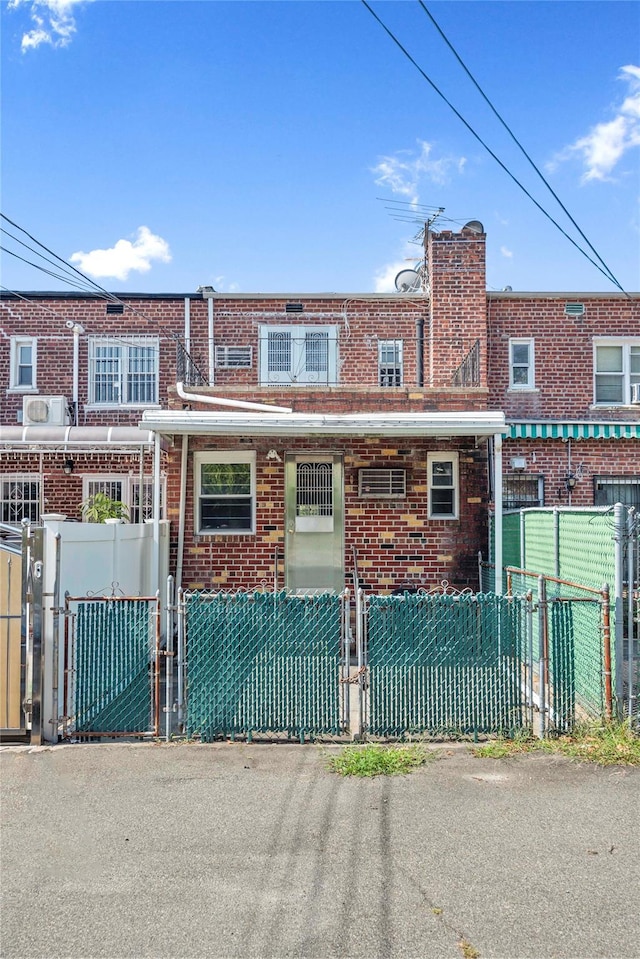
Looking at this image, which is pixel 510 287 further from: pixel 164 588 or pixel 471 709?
pixel 471 709

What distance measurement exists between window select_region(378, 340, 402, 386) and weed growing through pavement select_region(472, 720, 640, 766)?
9332mm

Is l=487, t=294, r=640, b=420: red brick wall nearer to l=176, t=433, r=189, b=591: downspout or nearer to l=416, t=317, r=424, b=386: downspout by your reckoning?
l=416, t=317, r=424, b=386: downspout

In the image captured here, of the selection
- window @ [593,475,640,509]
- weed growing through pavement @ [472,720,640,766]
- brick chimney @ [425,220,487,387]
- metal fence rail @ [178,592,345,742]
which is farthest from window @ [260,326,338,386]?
weed growing through pavement @ [472,720,640,766]

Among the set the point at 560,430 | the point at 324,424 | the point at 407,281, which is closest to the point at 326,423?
the point at 324,424

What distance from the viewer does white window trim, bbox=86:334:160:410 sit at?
1459 centimetres

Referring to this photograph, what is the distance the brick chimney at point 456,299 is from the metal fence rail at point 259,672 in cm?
870

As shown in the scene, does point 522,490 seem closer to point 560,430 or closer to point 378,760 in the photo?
point 560,430

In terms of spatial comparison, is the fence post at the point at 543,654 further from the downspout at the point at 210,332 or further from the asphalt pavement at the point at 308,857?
the downspout at the point at 210,332

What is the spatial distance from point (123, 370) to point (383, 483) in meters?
6.56

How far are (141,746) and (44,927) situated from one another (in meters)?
2.52

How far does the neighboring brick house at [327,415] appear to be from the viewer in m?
11.1

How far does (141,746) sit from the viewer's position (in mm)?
5961

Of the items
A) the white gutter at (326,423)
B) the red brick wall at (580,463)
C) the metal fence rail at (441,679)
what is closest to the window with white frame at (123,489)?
the white gutter at (326,423)

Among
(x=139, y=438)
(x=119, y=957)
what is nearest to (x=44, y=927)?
(x=119, y=957)
